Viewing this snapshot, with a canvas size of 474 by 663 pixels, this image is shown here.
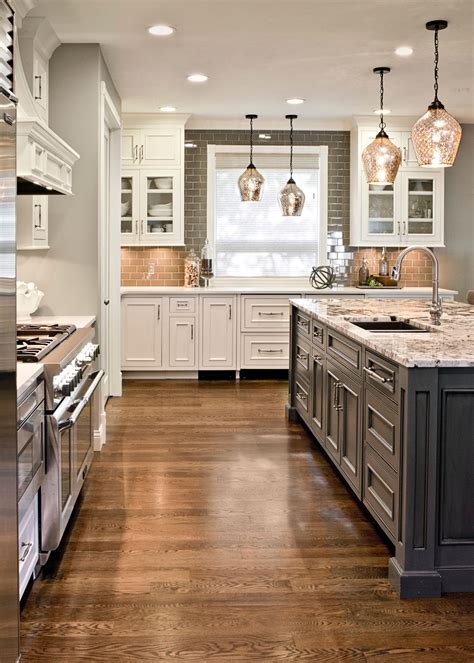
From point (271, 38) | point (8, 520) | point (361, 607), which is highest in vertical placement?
point (271, 38)

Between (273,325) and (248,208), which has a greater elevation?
(248,208)

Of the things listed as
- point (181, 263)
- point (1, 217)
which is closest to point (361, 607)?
point (1, 217)

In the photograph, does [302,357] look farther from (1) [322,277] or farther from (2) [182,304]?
(1) [322,277]

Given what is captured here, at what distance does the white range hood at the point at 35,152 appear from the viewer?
11.1 feet

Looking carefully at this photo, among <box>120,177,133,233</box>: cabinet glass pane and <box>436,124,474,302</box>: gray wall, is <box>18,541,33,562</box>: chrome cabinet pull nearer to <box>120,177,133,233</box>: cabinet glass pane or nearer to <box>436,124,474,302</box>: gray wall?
<box>120,177,133,233</box>: cabinet glass pane

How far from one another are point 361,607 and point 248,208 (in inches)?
244

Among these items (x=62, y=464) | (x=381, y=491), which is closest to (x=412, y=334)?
(x=381, y=491)

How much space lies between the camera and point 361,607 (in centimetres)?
282

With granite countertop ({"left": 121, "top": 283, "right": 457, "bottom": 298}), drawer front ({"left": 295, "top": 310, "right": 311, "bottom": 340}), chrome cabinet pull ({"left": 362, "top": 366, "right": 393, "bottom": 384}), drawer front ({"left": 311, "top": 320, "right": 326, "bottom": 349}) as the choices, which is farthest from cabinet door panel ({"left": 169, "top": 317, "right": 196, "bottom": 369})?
chrome cabinet pull ({"left": 362, "top": 366, "right": 393, "bottom": 384})

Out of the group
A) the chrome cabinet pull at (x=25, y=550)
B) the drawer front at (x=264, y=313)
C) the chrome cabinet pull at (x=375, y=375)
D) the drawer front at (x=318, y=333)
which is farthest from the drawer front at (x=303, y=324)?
the chrome cabinet pull at (x=25, y=550)

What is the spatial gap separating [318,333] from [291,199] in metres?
3.11

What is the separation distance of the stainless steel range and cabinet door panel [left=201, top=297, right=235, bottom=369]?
373 centimetres

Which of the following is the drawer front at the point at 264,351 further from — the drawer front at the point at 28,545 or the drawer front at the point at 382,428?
the drawer front at the point at 28,545

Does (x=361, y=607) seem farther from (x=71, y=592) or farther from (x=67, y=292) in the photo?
(x=67, y=292)
